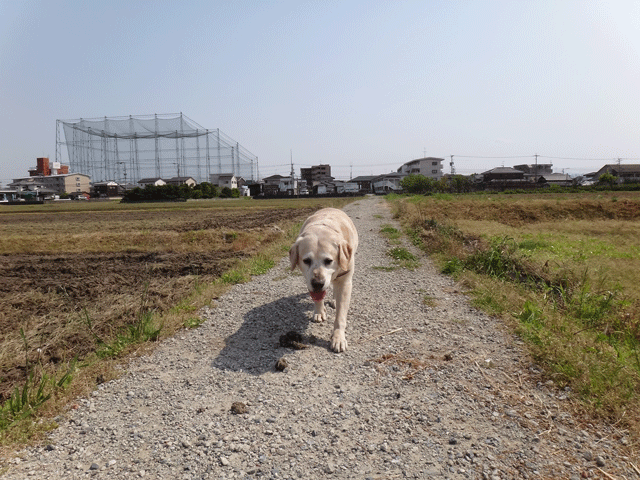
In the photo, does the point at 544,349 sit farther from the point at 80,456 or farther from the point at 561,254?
the point at 561,254

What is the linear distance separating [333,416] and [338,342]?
59.6 inches

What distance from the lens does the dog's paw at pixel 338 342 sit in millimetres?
4902

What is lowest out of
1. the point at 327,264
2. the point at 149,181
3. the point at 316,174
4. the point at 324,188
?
the point at 327,264

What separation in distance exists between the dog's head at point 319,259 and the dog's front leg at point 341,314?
28 centimetres

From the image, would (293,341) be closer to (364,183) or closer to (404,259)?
(404,259)

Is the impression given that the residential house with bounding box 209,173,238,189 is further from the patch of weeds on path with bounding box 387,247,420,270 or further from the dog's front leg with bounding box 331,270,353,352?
the dog's front leg with bounding box 331,270,353,352

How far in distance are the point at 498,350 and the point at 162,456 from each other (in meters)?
3.69

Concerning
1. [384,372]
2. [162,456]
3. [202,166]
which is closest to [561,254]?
[384,372]

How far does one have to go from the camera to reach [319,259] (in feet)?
16.6

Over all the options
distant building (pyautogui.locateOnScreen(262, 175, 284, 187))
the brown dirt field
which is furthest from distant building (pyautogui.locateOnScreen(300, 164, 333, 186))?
the brown dirt field

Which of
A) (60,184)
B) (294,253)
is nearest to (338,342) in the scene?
(294,253)

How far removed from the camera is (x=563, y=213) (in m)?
28.3

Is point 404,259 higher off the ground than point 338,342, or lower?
higher

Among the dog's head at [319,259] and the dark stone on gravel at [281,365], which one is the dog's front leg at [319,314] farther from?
the dark stone on gravel at [281,365]
